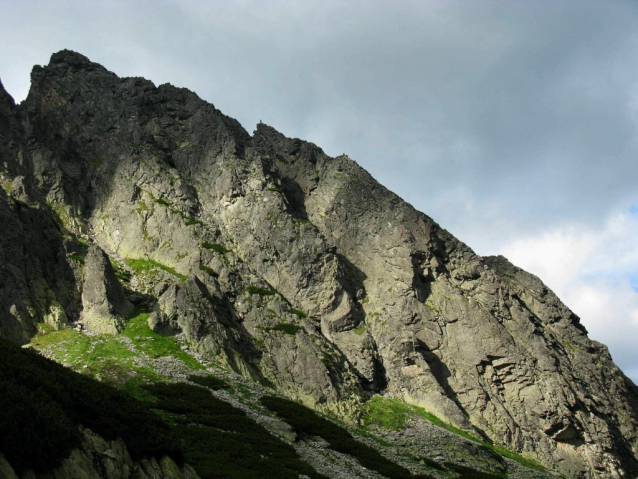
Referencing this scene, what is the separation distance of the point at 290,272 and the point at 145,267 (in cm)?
2409

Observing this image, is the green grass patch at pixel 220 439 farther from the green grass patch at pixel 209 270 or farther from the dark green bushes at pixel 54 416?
the green grass patch at pixel 209 270

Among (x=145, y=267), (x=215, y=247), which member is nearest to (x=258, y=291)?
(x=215, y=247)

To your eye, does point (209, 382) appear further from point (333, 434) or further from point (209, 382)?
point (333, 434)

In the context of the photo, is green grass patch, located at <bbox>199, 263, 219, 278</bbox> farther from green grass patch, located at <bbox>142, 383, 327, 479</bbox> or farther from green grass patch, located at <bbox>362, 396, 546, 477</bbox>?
green grass patch, located at <bbox>362, 396, 546, 477</bbox>

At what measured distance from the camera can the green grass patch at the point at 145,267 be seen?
7629cm

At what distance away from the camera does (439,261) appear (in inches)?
3612

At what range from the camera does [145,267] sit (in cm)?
7794

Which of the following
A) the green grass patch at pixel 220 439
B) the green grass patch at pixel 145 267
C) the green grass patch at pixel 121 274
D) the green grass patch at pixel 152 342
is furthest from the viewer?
the green grass patch at pixel 145 267

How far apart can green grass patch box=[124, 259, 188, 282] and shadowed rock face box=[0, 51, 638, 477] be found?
1.25 meters

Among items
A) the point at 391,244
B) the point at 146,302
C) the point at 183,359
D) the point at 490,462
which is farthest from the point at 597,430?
the point at 146,302

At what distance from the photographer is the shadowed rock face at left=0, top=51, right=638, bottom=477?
219 feet

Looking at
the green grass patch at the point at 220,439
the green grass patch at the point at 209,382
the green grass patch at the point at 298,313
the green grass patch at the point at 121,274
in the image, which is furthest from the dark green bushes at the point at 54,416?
the green grass patch at the point at 298,313

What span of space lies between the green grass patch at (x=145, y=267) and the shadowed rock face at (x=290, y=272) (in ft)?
4.09

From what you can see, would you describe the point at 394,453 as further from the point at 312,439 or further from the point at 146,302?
the point at 146,302
